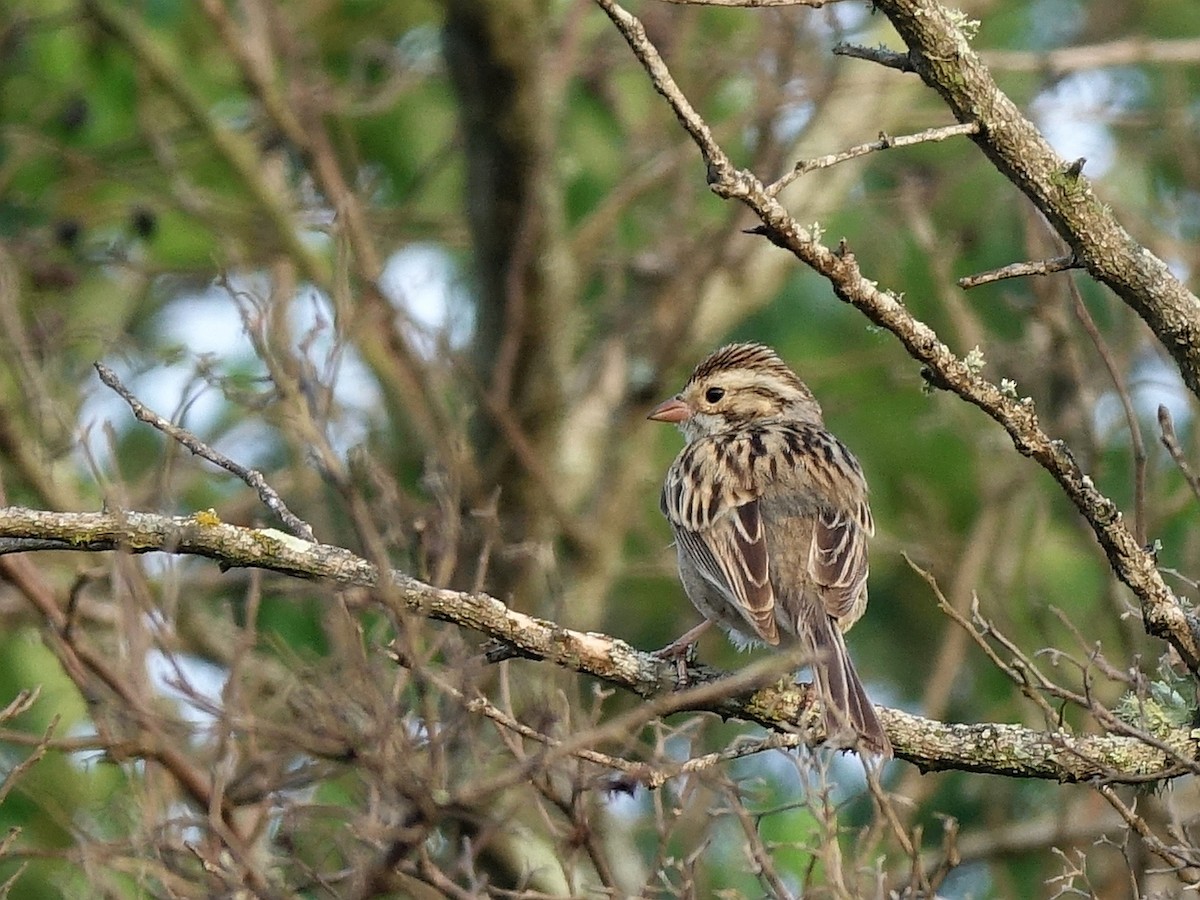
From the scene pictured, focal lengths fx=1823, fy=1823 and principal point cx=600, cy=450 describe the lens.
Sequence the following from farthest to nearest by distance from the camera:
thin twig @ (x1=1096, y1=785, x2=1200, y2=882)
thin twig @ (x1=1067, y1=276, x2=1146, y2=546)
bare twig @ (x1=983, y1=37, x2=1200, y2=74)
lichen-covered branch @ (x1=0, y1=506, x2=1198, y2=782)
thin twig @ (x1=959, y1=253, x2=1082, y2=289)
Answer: bare twig @ (x1=983, y1=37, x2=1200, y2=74), thin twig @ (x1=1067, y1=276, x2=1146, y2=546), lichen-covered branch @ (x1=0, y1=506, x2=1198, y2=782), thin twig @ (x1=959, y1=253, x2=1082, y2=289), thin twig @ (x1=1096, y1=785, x2=1200, y2=882)

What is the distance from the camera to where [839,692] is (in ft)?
16.4

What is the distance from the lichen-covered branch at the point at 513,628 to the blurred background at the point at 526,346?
3.14 feet

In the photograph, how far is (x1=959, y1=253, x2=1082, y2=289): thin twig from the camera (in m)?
3.93

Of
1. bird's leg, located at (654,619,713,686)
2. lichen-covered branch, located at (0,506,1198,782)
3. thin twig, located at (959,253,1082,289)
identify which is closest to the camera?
thin twig, located at (959,253,1082,289)

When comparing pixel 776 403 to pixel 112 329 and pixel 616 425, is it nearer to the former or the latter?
pixel 616 425

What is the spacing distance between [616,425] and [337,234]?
3.33 metres

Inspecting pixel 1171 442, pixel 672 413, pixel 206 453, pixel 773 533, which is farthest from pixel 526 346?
pixel 1171 442

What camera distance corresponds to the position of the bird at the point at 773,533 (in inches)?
234

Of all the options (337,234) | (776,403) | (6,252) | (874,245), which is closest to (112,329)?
(6,252)

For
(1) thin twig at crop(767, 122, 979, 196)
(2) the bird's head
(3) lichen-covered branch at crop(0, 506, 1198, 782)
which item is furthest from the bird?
(1) thin twig at crop(767, 122, 979, 196)

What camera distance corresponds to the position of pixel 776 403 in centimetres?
746

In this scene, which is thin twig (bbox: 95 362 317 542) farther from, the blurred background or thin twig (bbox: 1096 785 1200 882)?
thin twig (bbox: 1096 785 1200 882)

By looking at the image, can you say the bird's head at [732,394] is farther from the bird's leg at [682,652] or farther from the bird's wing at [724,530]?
the bird's leg at [682,652]

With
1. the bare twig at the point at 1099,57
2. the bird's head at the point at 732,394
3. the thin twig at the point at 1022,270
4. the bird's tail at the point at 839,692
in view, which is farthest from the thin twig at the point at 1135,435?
the bare twig at the point at 1099,57
